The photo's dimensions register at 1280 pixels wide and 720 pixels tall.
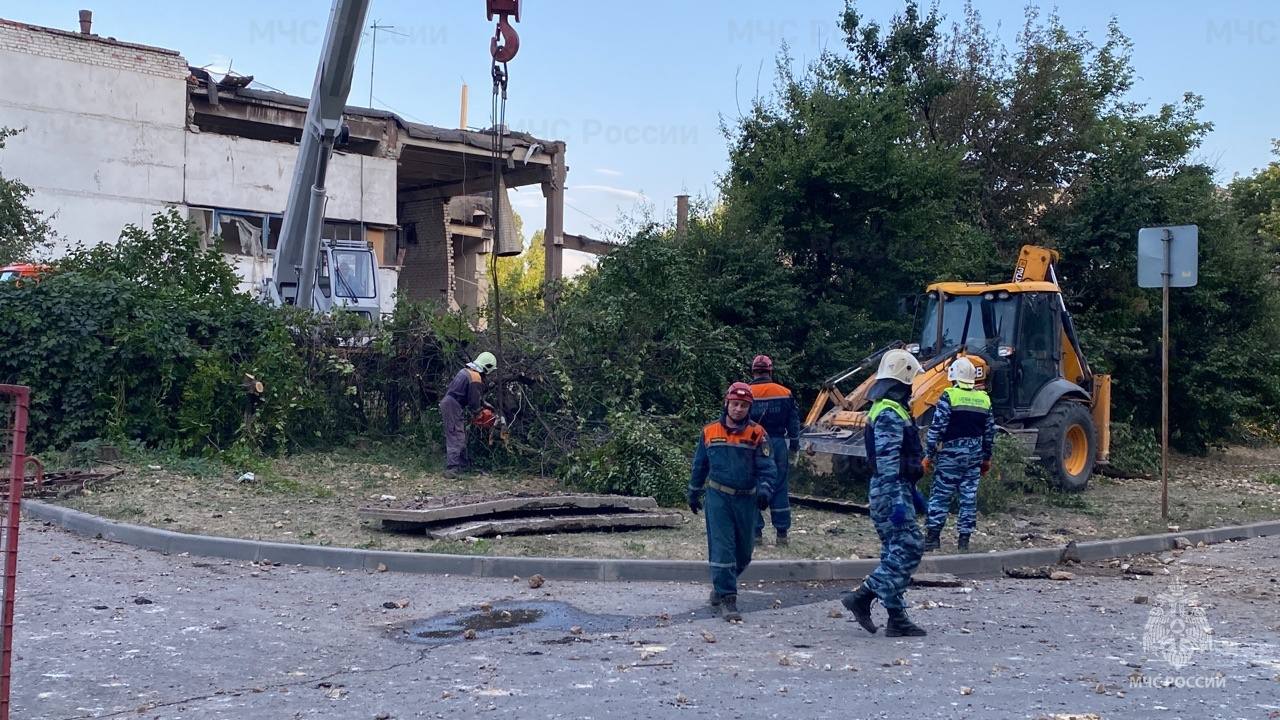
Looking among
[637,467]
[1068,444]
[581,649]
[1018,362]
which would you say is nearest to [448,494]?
[637,467]

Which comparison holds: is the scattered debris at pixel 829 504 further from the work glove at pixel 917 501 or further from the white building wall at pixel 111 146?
the white building wall at pixel 111 146

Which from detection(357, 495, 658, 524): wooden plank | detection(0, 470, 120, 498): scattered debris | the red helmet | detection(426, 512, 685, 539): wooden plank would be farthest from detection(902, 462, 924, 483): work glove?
detection(0, 470, 120, 498): scattered debris

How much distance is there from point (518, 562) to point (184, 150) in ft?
72.5

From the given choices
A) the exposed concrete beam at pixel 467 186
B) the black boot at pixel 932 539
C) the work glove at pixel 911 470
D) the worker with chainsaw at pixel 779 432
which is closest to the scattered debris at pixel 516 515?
the worker with chainsaw at pixel 779 432

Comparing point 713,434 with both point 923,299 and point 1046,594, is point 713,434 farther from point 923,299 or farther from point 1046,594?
point 923,299

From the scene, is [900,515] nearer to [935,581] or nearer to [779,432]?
[935,581]

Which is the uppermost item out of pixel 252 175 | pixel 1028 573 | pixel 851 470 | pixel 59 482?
pixel 252 175

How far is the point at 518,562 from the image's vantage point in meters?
9.30

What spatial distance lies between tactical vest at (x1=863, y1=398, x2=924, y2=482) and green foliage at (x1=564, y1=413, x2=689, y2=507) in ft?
16.6

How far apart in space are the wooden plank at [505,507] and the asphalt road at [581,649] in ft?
3.61

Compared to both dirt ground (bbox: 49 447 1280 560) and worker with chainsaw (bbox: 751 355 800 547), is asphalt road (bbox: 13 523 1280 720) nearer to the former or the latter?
dirt ground (bbox: 49 447 1280 560)

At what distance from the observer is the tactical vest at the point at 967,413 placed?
35.1 ft

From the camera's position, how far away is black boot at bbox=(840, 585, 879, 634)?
7445mm

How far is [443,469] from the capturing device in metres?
14.9
